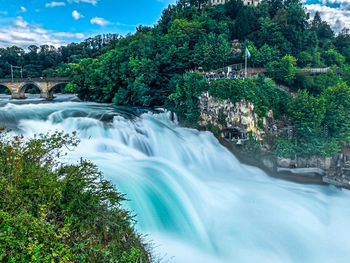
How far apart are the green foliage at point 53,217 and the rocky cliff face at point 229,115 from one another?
16.8 meters

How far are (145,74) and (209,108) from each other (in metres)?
7.41

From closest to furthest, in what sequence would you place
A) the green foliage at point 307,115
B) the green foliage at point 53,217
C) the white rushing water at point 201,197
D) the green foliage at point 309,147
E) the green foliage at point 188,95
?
the green foliage at point 53,217 < the white rushing water at point 201,197 < the green foliage at point 309,147 < the green foliage at point 307,115 < the green foliage at point 188,95

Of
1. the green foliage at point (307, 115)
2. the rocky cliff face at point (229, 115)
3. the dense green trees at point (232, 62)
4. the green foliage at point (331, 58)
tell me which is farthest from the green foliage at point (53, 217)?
the green foliage at point (331, 58)

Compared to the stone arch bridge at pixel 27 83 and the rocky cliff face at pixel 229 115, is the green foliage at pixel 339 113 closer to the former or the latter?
the rocky cliff face at pixel 229 115

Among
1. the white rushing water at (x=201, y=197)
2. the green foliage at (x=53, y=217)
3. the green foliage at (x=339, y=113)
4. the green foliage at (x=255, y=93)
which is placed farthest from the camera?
the green foliage at (x=255, y=93)

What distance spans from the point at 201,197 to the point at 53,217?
342 inches

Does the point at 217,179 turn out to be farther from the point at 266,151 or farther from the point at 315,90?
the point at 315,90

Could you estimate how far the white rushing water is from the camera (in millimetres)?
9992

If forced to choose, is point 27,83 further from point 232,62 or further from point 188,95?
point 232,62

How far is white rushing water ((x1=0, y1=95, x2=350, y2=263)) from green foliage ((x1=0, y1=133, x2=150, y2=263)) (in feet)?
11.4

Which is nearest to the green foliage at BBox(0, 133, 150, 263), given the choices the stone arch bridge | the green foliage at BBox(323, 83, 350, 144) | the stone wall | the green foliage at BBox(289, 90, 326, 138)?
the stone wall

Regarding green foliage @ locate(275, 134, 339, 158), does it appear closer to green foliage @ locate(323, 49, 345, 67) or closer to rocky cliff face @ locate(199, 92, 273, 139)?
rocky cliff face @ locate(199, 92, 273, 139)

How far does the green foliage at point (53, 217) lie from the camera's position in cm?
424

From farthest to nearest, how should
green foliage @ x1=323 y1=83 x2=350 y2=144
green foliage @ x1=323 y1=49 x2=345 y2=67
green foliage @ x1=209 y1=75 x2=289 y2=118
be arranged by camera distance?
green foliage @ x1=323 y1=49 x2=345 y2=67
green foliage @ x1=209 y1=75 x2=289 y2=118
green foliage @ x1=323 y1=83 x2=350 y2=144
